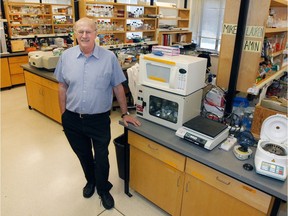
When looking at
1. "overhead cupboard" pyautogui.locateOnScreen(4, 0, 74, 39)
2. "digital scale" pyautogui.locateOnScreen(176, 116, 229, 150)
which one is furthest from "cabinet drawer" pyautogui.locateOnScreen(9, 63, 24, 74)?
"digital scale" pyautogui.locateOnScreen(176, 116, 229, 150)

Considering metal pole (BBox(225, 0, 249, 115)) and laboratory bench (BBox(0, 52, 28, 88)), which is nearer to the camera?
metal pole (BBox(225, 0, 249, 115))

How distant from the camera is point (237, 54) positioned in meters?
1.90

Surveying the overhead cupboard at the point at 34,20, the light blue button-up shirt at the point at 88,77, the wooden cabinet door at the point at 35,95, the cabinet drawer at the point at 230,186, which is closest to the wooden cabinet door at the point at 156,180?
the cabinet drawer at the point at 230,186

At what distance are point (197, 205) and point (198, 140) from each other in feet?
1.64

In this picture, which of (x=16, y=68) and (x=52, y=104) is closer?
(x=52, y=104)

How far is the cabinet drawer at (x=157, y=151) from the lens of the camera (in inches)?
67.3

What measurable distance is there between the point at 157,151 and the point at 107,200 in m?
0.76

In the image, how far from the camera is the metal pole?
180cm

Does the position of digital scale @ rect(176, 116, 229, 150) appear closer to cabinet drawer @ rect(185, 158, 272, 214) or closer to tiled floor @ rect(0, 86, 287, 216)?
cabinet drawer @ rect(185, 158, 272, 214)

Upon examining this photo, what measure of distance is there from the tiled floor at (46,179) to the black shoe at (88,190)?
4cm

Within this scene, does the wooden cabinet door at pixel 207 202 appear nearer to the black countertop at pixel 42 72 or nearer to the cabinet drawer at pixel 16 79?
the black countertop at pixel 42 72

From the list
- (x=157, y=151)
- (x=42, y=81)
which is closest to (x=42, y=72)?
(x=42, y=81)

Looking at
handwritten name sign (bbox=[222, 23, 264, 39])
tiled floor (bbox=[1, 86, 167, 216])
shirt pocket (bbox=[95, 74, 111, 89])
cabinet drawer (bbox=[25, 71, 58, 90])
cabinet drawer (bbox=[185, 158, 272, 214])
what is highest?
handwritten name sign (bbox=[222, 23, 264, 39])

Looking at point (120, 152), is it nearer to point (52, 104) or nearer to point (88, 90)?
point (88, 90)
